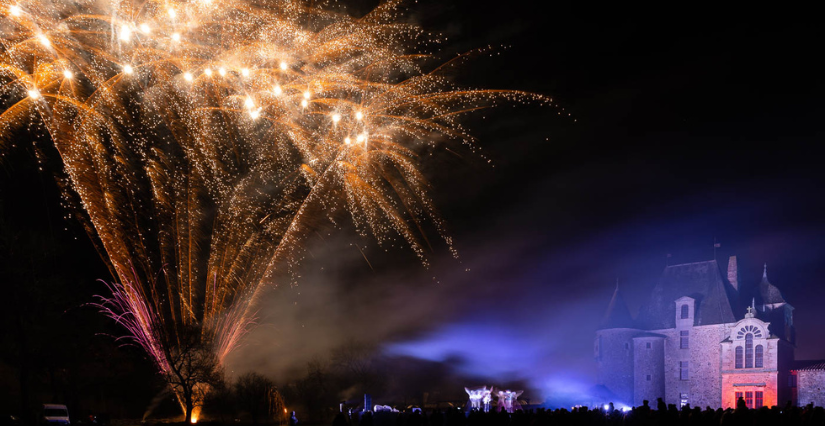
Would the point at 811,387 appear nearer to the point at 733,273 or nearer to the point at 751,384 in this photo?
the point at 751,384

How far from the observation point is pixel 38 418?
22.9 metres

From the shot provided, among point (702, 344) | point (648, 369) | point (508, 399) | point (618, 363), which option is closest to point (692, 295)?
point (702, 344)

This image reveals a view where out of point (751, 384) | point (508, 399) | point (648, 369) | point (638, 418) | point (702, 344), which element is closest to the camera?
point (638, 418)

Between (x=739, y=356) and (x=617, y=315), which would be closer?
(x=739, y=356)

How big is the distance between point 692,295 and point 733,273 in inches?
132

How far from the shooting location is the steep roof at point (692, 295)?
44.1 meters

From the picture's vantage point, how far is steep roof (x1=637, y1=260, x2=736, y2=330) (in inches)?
1737

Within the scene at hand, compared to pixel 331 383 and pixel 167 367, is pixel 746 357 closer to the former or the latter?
pixel 331 383

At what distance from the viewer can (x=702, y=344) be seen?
144ft

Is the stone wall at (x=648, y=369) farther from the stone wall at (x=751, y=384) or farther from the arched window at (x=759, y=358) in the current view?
the arched window at (x=759, y=358)

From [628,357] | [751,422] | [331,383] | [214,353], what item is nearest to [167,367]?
[214,353]

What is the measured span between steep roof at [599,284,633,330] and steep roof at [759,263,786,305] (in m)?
9.43

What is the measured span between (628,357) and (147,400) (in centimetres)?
3346

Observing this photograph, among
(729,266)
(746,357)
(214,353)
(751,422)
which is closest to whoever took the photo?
(751,422)
